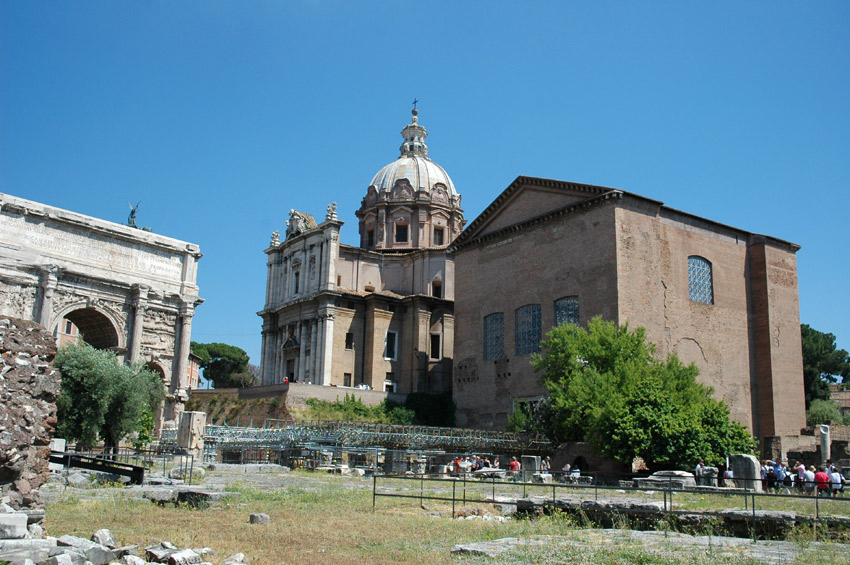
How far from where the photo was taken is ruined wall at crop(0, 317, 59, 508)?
8914mm

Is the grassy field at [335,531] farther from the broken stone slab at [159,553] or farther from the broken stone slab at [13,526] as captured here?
the broken stone slab at [13,526]

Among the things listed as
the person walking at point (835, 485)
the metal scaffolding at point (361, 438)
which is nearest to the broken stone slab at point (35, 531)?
the person walking at point (835, 485)

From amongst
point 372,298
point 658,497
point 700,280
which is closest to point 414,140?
point 372,298

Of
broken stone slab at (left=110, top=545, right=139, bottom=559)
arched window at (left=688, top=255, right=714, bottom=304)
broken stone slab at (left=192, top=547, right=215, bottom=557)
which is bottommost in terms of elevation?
broken stone slab at (left=192, top=547, right=215, bottom=557)

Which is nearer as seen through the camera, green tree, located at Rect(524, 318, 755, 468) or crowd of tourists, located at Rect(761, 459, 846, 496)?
crowd of tourists, located at Rect(761, 459, 846, 496)

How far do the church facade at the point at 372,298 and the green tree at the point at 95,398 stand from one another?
16493 mm

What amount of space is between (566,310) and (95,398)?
21.2 meters

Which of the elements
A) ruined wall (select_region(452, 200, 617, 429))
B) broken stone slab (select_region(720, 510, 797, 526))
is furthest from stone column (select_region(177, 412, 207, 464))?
broken stone slab (select_region(720, 510, 797, 526))

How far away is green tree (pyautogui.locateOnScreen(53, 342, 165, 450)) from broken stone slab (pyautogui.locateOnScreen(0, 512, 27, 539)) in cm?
1947

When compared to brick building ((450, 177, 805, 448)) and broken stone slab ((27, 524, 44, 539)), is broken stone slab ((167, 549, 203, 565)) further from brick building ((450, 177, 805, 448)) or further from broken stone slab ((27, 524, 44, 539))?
brick building ((450, 177, 805, 448))

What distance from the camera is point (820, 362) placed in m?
59.3

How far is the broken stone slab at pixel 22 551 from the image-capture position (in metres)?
7.19

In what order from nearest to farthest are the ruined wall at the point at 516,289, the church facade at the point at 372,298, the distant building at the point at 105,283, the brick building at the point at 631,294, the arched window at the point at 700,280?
1. the distant building at the point at 105,283
2. the brick building at the point at 631,294
3. the ruined wall at the point at 516,289
4. the arched window at the point at 700,280
5. the church facade at the point at 372,298

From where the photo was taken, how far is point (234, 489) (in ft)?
55.1
